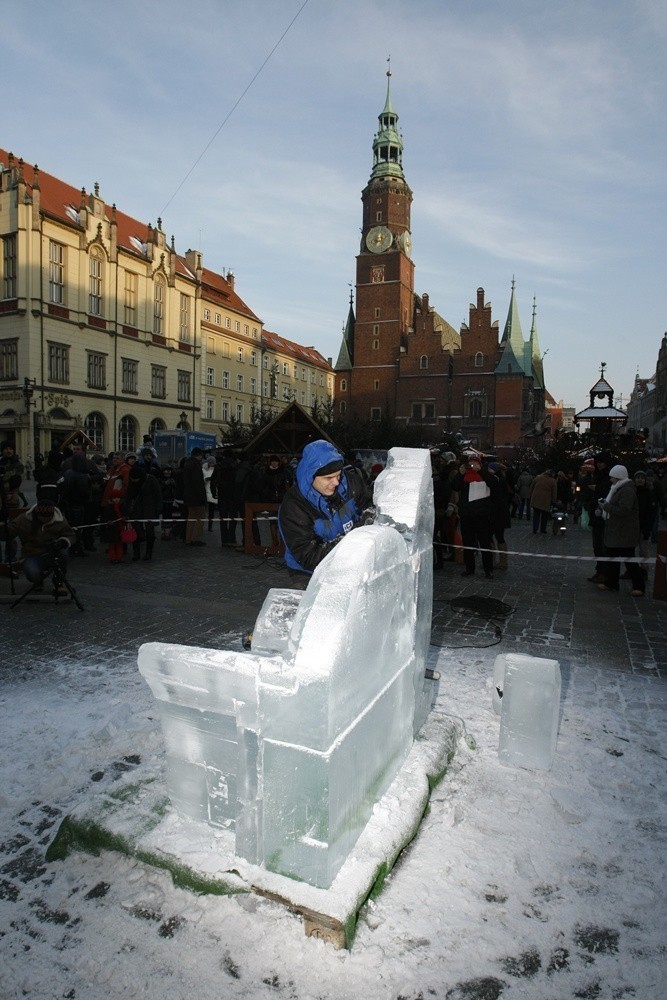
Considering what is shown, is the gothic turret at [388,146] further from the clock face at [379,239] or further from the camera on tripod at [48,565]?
the camera on tripod at [48,565]

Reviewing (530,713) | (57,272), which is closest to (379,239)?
(57,272)

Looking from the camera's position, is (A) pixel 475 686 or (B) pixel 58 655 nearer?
(A) pixel 475 686

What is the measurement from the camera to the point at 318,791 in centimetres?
196

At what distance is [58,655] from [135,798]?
2.89 m

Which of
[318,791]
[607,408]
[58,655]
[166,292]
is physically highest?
[166,292]

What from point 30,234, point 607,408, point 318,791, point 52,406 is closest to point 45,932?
point 318,791

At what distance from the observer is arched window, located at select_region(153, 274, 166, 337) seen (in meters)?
39.4

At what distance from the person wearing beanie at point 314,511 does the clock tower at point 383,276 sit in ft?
195

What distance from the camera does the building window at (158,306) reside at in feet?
129

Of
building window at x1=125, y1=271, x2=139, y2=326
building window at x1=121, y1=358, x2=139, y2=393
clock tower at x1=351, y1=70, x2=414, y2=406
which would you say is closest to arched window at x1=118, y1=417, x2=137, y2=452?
building window at x1=121, y1=358, x2=139, y2=393

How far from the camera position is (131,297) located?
37.5 m

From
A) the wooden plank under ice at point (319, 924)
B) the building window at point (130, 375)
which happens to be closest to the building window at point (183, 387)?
the building window at point (130, 375)

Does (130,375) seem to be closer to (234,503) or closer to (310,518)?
(234,503)

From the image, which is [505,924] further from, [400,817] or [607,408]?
[607,408]
